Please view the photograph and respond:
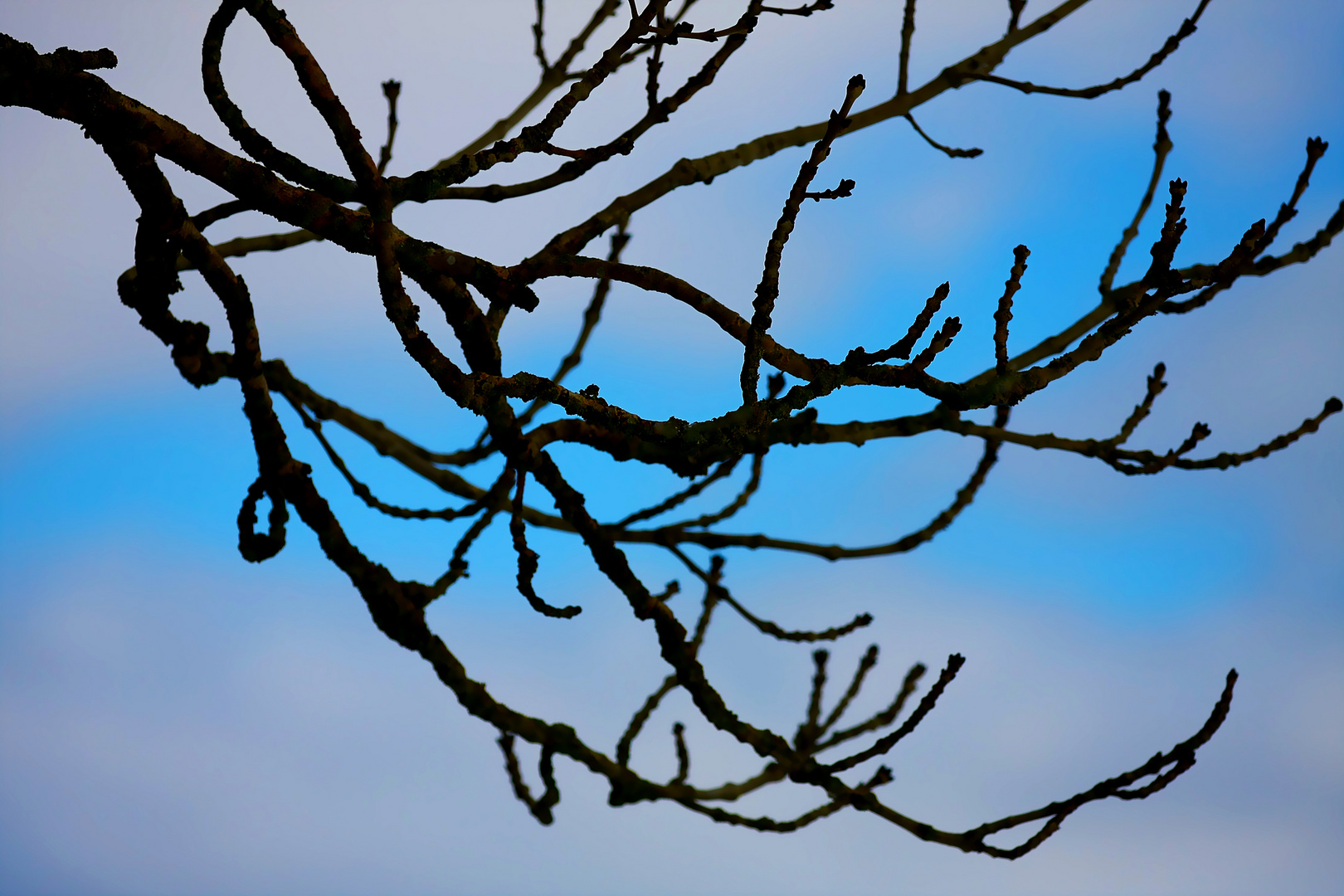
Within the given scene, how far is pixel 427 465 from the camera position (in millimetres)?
3945

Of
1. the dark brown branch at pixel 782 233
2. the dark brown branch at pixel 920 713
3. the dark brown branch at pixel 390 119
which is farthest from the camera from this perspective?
the dark brown branch at pixel 390 119

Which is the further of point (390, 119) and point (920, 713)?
point (390, 119)

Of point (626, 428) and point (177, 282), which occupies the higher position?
point (177, 282)

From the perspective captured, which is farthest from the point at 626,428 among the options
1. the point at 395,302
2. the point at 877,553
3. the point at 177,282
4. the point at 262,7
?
the point at 877,553

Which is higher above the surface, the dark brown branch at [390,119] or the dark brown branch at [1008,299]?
the dark brown branch at [390,119]

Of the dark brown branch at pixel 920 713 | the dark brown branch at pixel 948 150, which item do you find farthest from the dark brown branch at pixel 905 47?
the dark brown branch at pixel 920 713

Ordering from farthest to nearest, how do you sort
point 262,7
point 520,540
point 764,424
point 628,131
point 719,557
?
point 719,557
point 520,540
point 628,131
point 764,424
point 262,7

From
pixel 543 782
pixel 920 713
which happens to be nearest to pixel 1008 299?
pixel 920 713

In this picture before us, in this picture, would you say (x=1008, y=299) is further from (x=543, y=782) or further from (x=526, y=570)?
(x=543, y=782)

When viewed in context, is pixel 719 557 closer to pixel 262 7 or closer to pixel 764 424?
pixel 764 424

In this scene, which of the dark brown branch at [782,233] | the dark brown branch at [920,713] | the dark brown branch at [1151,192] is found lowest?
the dark brown branch at [920,713]

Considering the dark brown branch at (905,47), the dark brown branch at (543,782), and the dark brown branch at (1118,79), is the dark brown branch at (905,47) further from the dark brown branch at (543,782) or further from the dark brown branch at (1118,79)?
the dark brown branch at (543,782)

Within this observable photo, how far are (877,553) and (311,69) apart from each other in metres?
2.67

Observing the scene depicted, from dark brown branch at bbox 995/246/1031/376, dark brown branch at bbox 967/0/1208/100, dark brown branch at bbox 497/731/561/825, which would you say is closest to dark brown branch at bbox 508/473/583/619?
dark brown branch at bbox 497/731/561/825
